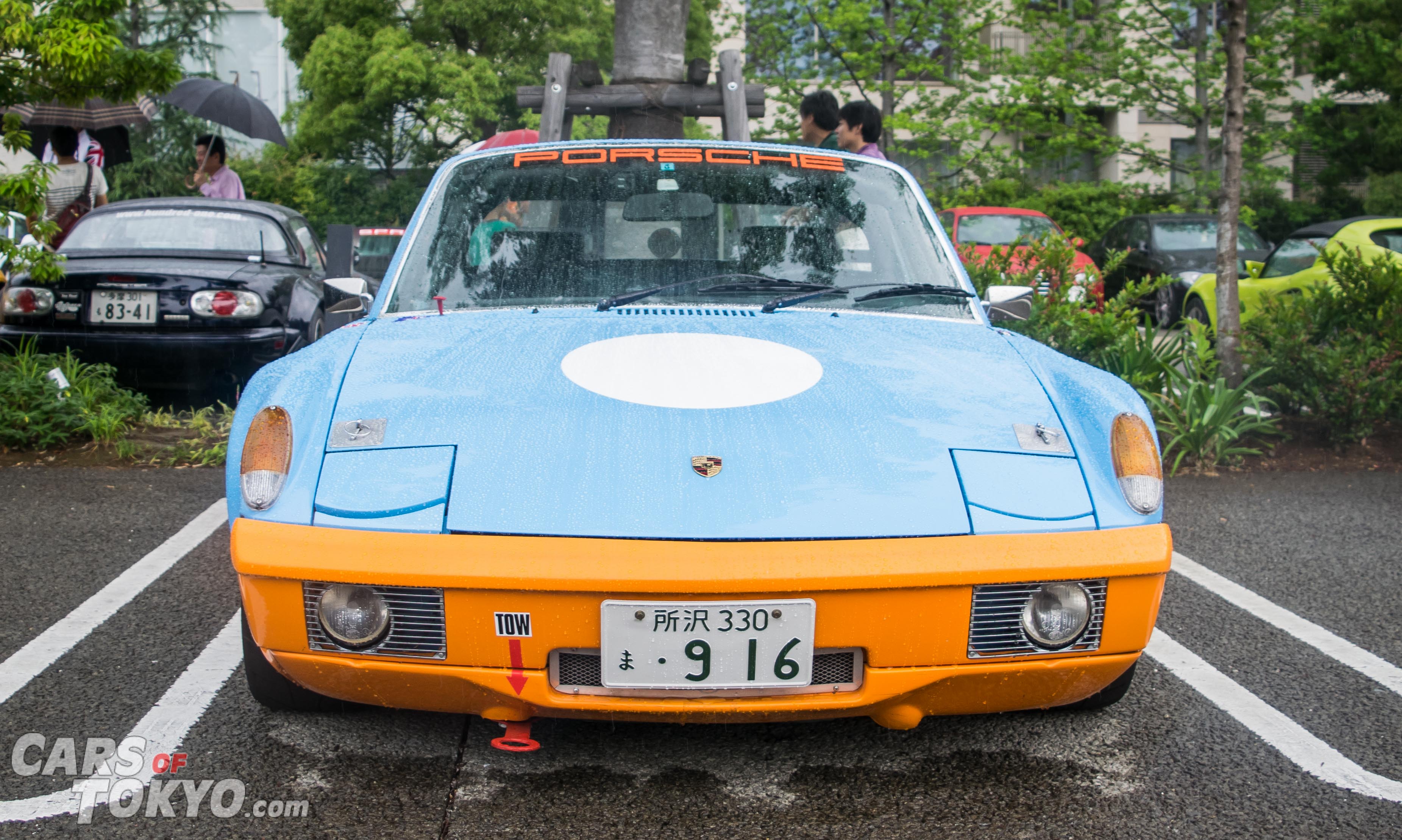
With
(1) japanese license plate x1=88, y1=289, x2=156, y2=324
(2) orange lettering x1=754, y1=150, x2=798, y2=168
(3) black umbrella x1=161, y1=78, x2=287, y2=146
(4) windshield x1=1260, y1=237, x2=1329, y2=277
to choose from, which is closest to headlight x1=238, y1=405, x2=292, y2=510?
(2) orange lettering x1=754, y1=150, x2=798, y2=168

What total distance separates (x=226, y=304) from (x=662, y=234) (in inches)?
154

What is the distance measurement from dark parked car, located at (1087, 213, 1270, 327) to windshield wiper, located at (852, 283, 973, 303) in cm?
1095

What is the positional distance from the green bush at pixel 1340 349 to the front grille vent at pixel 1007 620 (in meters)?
4.56

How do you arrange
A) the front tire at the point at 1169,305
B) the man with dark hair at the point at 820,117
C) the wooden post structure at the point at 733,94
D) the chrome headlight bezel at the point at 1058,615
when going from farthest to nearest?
the front tire at the point at 1169,305, the wooden post structure at the point at 733,94, the man with dark hair at the point at 820,117, the chrome headlight bezel at the point at 1058,615

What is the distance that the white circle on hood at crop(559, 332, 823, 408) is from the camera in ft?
7.94

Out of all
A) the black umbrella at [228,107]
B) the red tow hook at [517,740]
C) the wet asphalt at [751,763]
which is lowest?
the wet asphalt at [751,763]

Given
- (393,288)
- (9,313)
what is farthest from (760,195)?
(9,313)

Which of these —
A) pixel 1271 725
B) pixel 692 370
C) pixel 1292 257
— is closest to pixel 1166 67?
pixel 1292 257

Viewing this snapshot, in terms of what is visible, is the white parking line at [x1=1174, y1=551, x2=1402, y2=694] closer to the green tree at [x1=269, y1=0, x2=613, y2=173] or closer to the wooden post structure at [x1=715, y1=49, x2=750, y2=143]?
the wooden post structure at [x1=715, y1=49, x2=750, y2=143]

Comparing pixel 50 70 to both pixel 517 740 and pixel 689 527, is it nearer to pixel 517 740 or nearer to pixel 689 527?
pixel 517 740

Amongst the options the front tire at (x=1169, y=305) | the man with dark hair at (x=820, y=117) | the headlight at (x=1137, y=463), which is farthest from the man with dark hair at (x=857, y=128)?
the front tire at (x=1169, y=305)

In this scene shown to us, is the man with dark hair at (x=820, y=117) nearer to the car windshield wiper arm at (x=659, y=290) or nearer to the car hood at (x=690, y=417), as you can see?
the car windshield wiper arm at (x=659, y=290)

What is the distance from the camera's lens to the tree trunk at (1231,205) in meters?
6.54

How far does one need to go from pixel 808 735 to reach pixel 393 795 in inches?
36.5
